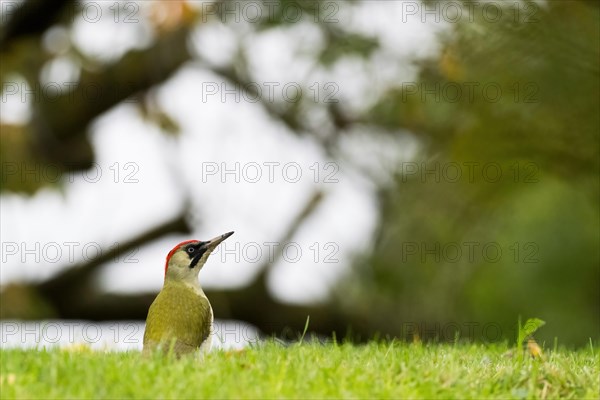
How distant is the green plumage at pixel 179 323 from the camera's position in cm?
590

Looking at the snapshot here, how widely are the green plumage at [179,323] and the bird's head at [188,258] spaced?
0.68ft

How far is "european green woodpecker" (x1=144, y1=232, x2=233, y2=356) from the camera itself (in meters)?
5.91

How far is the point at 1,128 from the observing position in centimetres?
1347

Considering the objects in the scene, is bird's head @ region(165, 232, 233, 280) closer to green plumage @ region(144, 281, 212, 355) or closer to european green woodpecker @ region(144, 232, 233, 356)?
european green woodpecker @ region(144, 232, 233, 356)

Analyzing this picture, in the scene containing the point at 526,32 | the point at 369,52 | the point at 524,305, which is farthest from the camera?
the point at 524,305

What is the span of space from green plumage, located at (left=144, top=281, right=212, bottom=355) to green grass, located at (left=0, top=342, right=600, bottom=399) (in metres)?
0.16

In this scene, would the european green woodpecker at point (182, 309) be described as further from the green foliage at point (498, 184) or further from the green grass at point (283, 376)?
the green foliage at point (498, 184)

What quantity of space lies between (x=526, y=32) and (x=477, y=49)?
3.57ft

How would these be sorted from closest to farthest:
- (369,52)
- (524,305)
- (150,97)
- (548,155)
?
(548,155)
(369,52)
(150,97)
(524,305)

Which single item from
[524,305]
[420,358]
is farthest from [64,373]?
[524,305]

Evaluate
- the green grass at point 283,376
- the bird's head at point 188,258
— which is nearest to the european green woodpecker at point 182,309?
the bird's head at point 188,258

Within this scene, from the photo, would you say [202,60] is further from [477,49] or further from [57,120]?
[477,49]

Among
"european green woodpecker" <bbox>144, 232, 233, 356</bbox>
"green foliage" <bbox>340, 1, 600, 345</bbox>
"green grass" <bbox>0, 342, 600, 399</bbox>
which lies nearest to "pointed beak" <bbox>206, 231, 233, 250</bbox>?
"european green woodpecker" <bbox>144, 232, 233, 356</bbox>

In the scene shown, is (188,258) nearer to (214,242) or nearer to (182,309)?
(214,242)
